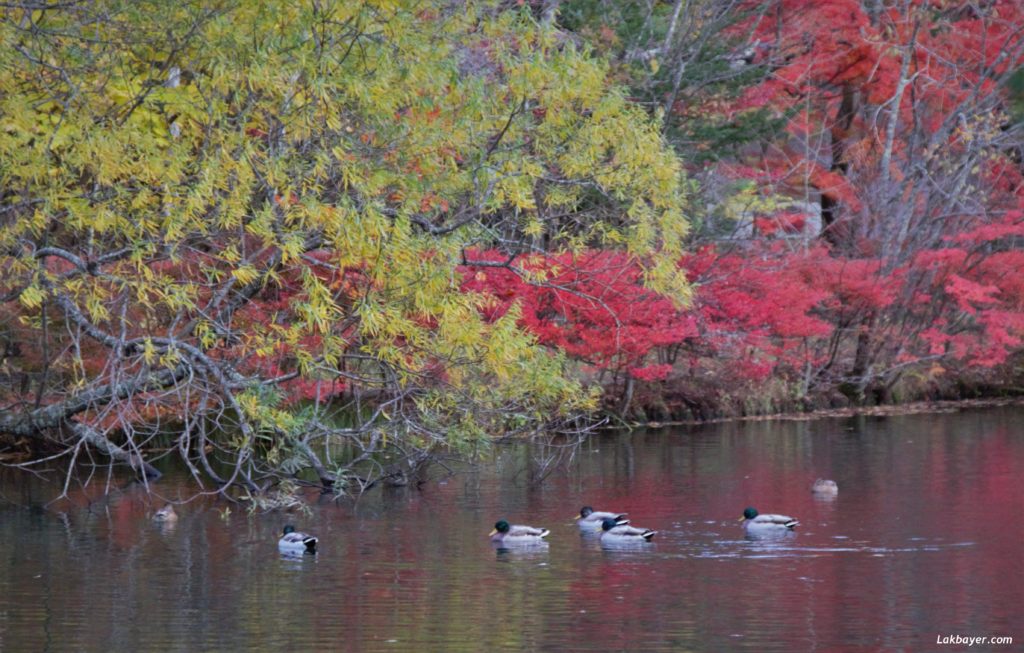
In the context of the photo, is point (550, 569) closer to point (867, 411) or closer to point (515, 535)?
point (515, 535)

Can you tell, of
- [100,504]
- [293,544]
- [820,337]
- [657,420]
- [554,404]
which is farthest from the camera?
[820,337]

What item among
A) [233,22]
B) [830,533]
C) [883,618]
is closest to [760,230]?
[830,533]

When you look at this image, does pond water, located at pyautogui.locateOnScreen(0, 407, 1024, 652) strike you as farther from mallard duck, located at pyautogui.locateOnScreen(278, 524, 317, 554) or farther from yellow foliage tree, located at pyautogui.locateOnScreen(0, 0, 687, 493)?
yellow foliage tree, located at pyautogui.locateOnScreen(0, 0, 687, 493)

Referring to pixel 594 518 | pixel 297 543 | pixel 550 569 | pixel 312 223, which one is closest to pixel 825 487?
pixel 594 518

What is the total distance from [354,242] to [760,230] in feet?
53.7

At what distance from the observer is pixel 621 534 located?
15.2 meters

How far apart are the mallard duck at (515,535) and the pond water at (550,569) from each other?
0.19 m

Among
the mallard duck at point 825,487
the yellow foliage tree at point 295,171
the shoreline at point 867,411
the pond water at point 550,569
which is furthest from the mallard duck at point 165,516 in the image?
the shoreline at point 867,411

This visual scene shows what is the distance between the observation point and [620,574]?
13680mm

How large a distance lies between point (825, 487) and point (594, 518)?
3.79 metres

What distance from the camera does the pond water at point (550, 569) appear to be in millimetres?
11281

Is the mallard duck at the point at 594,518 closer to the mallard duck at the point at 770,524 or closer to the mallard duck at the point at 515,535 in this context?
the mallard duck at the point at 515,535

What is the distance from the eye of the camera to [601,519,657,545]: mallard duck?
15.2 metres

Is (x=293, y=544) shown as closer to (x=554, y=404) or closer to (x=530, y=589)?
(x=530, y=589)
